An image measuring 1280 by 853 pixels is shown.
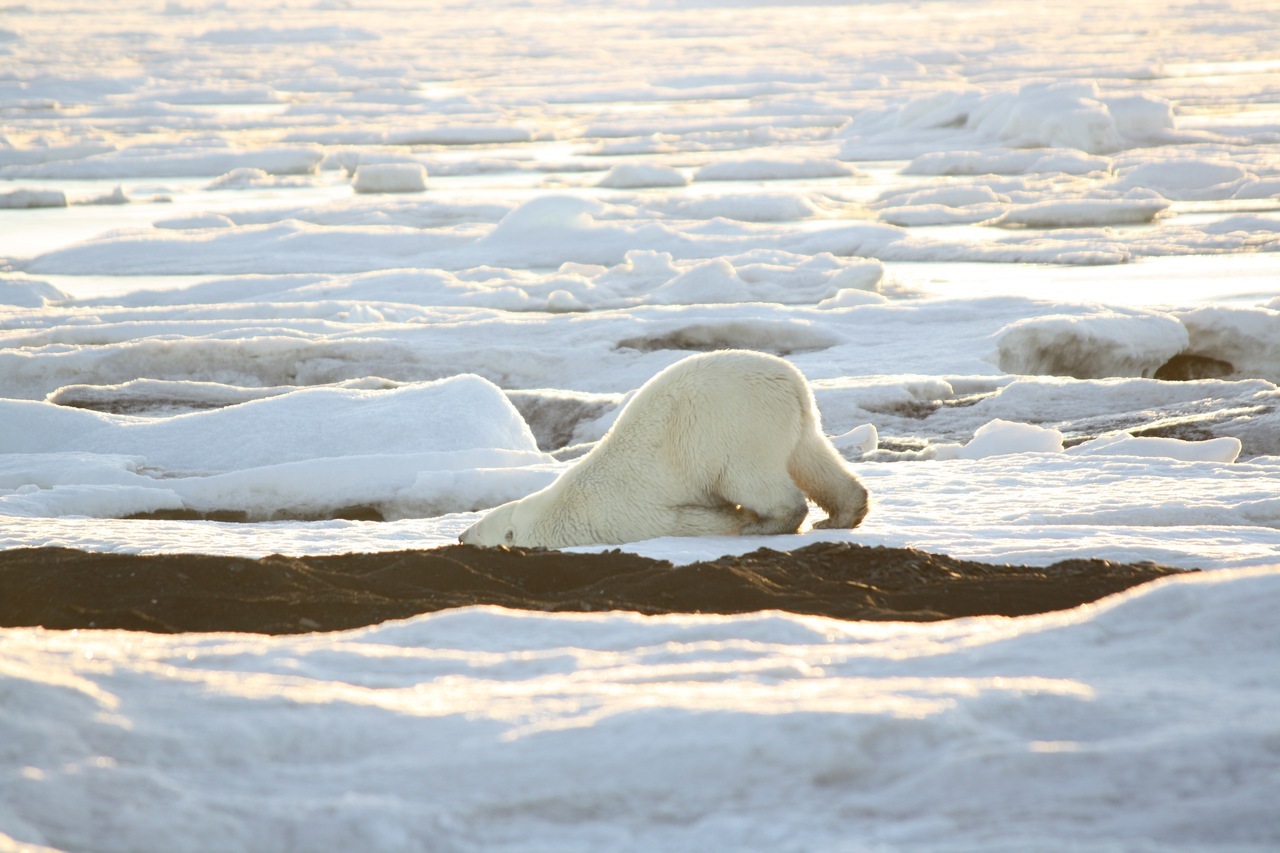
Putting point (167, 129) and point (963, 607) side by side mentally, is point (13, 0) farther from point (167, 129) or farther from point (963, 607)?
point (963, 607)

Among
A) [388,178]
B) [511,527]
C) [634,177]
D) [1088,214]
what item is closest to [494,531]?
[511,527]

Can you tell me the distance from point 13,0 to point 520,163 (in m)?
74.6

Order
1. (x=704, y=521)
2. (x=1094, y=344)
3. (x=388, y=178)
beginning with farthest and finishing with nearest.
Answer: (x=388, y=178) → (x=1094, y=344) → (x=704, y=521)

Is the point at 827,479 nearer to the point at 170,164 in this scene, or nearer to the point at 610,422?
the point at 610,422

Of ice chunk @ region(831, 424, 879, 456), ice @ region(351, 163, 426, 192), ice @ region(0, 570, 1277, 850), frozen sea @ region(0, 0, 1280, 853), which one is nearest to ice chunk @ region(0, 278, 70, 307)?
frozen sea @ region(0, 0, 1280, 853)

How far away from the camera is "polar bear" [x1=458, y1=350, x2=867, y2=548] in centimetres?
522

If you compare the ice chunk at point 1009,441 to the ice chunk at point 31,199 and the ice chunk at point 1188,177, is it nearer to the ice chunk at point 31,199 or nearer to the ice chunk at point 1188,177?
the ice chunk at point 1188,177

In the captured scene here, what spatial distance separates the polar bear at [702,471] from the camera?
5223 millimetres

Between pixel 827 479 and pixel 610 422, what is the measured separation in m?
3.87

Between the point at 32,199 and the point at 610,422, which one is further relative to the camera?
the point at 32,199

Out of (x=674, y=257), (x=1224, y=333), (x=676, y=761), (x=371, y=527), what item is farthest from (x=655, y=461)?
(x=674, y=257)

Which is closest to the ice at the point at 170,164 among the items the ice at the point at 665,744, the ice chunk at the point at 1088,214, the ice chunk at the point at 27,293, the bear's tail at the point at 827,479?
the ice chunk at the point at 27,293

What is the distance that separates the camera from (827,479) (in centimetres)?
544

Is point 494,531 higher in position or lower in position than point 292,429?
higher
